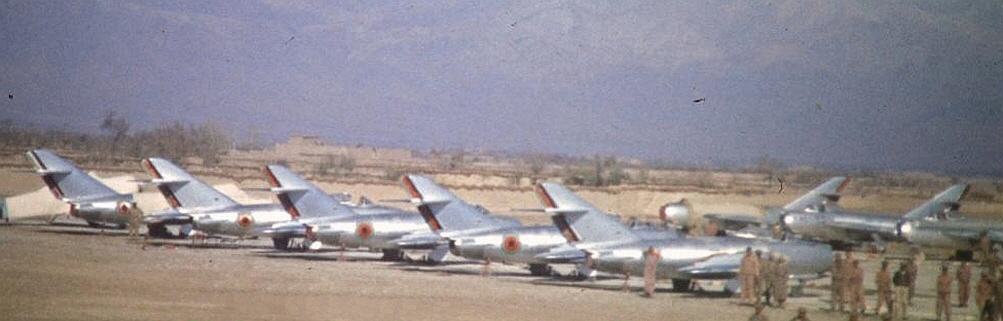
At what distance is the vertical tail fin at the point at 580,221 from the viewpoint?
29375 millimetres

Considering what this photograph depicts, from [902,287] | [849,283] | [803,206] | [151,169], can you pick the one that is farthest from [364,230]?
[803,206]

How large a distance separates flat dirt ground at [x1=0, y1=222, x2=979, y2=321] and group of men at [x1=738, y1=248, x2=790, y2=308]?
1.31 feet

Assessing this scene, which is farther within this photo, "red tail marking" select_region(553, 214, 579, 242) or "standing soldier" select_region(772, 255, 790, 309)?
"red tail marking" select_region(553, 214, 579, 242)

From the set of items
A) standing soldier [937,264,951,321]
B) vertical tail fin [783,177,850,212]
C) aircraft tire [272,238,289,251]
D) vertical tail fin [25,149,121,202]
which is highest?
vertical tail fin [25,149,121,202]

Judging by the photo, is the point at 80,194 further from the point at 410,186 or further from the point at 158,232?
the point at 410,186

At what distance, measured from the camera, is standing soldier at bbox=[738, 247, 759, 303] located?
26.8m

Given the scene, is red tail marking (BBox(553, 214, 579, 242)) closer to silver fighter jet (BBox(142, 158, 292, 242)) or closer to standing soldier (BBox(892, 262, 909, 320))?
standing soldier (BBox(892, 262, 909, 320))

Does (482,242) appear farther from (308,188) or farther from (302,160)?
(302,160)

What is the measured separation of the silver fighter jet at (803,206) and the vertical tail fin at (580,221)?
68.9 ft

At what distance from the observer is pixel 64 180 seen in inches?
1774

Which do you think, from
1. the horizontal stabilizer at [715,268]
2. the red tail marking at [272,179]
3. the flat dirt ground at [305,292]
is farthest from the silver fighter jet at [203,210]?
the horizontal stabilizer at [715,268]

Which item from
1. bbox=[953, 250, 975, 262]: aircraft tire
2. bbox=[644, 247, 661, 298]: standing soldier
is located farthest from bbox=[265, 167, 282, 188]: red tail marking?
bbox=[953, 250, 975, 262]: aircraft tire

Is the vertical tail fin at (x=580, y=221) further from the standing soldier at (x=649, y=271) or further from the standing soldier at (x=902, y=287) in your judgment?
the standing soldier at (x=902, y=287)

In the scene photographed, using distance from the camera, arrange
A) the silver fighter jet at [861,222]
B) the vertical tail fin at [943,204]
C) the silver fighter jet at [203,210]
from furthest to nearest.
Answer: the vertical tail fin at [943,204] < the silver fighter jet at [861,222] < the silver fighter jet at [203,210]
